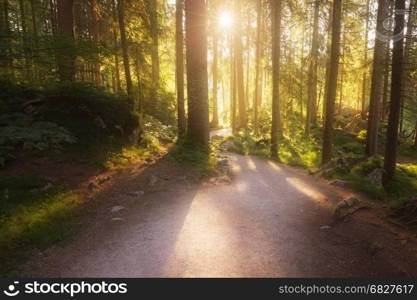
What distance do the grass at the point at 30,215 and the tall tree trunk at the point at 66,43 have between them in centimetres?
349

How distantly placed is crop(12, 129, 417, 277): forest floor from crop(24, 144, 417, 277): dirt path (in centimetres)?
2

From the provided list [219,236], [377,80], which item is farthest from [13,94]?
[377,80]

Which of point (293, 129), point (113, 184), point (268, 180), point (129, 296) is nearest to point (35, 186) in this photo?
point (113, 184)

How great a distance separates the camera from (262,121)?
1052 inches

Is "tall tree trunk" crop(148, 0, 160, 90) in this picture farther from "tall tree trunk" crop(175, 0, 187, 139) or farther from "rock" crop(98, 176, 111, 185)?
"rock" crop(98, 176, 111, 185)

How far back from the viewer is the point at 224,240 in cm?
464

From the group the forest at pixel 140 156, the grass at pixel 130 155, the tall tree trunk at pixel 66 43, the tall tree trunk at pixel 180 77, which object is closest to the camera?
the forest at pixel 140 156

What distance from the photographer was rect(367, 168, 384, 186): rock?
30.1ft

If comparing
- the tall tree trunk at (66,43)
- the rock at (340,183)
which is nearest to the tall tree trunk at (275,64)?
the rock at (340,183)

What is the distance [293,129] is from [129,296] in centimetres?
2234

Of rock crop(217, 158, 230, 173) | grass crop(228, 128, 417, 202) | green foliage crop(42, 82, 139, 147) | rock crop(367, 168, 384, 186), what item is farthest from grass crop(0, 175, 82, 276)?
rock crop(367, 168, 384, 186)

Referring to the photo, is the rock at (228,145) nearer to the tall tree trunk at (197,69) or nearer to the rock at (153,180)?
the tall tree trunk at (197,69)

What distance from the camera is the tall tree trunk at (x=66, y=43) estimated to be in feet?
21.5

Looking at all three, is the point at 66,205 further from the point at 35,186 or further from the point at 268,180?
the point at 268,180
